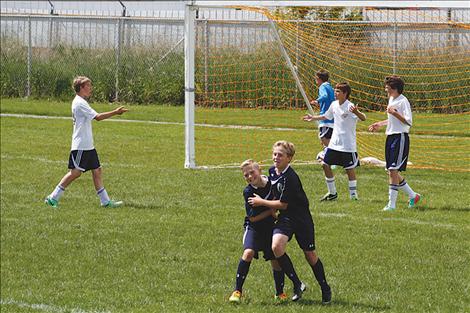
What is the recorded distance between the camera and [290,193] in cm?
958

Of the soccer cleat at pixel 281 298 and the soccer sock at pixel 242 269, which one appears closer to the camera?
the soccer sock at pixel 242 269

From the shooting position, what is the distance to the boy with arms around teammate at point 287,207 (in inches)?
376

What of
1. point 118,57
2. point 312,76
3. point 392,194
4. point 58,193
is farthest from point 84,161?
point 118,57

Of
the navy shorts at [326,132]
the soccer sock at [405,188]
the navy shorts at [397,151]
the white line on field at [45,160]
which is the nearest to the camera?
the navy shorts at [397,151]

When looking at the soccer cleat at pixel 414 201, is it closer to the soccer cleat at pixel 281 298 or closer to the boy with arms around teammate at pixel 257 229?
the soccer cleat at pixel 281 298

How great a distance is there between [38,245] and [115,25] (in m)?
19.5

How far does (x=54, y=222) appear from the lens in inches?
558

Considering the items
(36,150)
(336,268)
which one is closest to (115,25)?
(36,150)

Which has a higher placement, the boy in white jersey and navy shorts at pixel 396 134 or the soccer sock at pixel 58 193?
the boy in white jersey and navy shorts at pixel 396 134

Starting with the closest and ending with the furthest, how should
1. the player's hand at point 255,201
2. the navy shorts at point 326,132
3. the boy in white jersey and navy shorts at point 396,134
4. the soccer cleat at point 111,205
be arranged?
the player's hand at point 255,201
the boy in white jersey and navy shorts at point 396,134
the soccer cleat at point 111,205
the navy shorts at point 326,132

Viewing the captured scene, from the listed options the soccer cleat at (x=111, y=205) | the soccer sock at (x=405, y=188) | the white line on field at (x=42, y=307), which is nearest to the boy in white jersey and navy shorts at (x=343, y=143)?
the soccer sock at (x=405, y=188)

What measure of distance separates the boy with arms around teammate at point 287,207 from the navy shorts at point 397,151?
448cm

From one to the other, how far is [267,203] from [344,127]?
569 cm

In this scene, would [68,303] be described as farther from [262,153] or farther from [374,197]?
[262,153]
